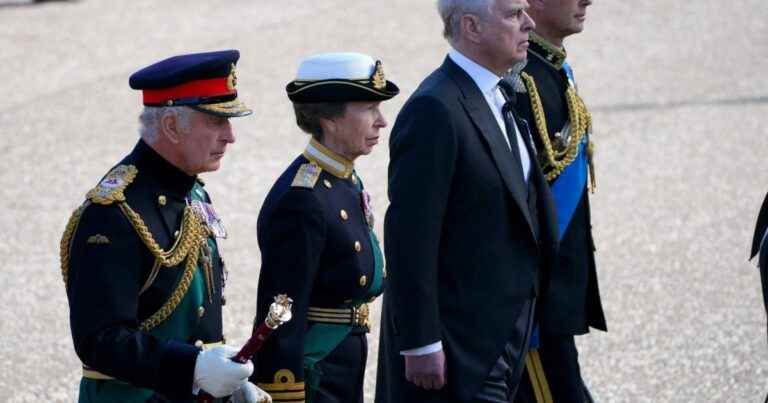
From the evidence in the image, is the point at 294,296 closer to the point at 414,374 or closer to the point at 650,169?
the point at 414,374

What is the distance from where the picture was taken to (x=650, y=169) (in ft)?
35.4

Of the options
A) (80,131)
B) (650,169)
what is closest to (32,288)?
(80,131)

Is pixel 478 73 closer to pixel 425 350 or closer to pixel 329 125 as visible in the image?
pixel 329 125

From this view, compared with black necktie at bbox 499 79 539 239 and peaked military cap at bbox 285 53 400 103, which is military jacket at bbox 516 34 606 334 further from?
peaked military cap at bbox 285 53 400 103

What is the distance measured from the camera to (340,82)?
13.8ft

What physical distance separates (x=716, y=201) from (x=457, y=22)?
20.1 feet

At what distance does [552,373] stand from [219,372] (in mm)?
1491

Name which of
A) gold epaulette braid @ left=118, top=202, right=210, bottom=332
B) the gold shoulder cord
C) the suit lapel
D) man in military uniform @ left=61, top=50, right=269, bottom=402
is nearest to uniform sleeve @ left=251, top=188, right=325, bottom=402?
man in military uniform @ left=61, top=50, right=269, bottom=402

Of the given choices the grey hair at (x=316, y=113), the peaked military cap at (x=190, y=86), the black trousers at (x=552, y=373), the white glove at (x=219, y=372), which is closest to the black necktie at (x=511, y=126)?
the grey hair at (x=316, y=113)

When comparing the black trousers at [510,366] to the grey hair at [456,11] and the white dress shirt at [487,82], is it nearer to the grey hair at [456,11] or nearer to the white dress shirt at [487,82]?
the white dress shirt at [487,82]

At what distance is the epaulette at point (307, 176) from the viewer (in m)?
4.11

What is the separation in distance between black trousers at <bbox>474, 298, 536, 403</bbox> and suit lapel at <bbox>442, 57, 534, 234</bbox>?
286 millimetres

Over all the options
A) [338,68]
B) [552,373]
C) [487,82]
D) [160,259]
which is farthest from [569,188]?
[160,259]

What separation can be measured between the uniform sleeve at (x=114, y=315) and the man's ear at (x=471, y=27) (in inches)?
46.0
